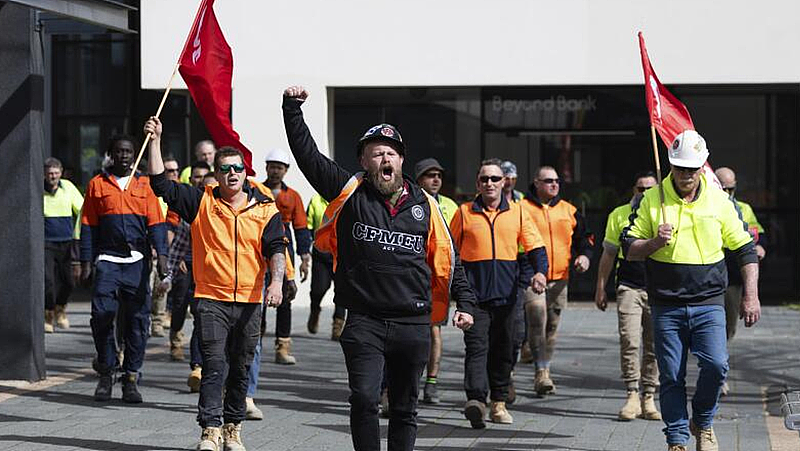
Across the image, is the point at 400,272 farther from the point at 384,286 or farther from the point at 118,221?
the point at 118,221

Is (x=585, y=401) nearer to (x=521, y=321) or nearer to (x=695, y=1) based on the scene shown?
(x=521, y=321)

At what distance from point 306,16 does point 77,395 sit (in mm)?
10180

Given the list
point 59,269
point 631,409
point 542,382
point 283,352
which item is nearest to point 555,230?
point 542,382

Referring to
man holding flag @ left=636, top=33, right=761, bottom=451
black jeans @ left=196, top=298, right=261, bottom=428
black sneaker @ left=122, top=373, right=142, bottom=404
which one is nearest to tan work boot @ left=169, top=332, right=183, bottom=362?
black sneaker @ left=122, top=373, right=142, bottom=404

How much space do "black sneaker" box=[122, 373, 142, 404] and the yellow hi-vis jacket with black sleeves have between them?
14.6 feet

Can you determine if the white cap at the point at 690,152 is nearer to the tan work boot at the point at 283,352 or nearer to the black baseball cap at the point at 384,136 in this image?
the black baseball cap at the point at 384,136

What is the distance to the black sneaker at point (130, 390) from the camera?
10.9 meters

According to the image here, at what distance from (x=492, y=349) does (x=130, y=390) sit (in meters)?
2.86

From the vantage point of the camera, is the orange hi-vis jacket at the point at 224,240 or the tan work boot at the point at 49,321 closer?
the orange hi-vis jacket at the point at 224,240

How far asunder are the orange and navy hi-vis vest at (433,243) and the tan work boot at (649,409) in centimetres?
358

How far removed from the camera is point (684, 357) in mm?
8391

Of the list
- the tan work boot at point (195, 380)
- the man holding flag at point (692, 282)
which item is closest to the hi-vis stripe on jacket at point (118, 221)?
the tan work boot at point (195, 380)

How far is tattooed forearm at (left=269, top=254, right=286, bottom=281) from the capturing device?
8.93 m

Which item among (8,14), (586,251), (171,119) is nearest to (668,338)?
(586,251)
